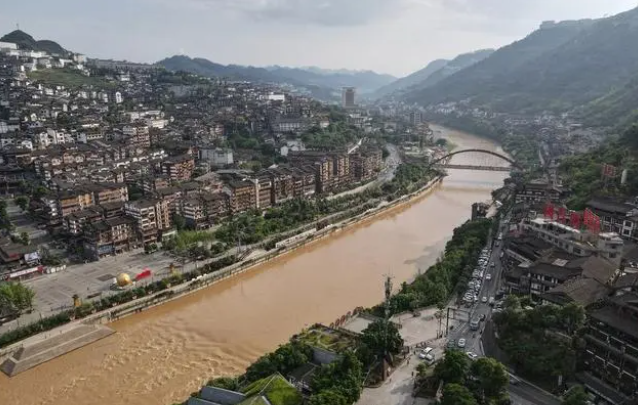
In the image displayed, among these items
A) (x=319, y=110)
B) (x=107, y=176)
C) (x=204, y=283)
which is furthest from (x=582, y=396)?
(x=319, y=110)

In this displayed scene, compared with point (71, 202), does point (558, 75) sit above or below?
above

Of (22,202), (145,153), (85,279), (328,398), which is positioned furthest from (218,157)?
(328,398)

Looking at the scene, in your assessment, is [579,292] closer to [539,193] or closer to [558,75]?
[539,193]

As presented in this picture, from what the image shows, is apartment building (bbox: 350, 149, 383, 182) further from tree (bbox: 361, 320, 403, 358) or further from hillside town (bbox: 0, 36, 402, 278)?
tree (bbox: 361, 320, 403, 358)

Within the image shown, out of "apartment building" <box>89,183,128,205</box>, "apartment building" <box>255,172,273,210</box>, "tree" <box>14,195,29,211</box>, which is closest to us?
"apartment building" <box>89,183,128,205</box>

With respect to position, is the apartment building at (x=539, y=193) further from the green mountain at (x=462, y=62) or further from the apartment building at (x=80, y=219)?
the green mountain at (x=462, y=62)

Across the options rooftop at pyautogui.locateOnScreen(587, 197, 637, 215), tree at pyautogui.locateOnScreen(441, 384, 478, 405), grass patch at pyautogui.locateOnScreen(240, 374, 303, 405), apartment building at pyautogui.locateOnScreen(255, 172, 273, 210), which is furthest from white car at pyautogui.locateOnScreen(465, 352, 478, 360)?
apartment building at pyautogui.locateOnScreen(255, 172, 273, 210)

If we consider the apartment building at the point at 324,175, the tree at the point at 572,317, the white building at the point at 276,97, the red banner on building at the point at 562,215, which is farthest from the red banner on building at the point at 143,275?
the white building at the point at 276,97
